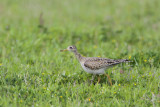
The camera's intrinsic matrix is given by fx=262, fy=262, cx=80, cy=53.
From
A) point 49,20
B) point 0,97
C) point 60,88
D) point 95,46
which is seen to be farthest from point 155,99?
point 49,20

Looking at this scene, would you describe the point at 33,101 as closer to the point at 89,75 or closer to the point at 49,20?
the point at 89,75

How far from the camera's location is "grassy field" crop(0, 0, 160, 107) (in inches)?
236

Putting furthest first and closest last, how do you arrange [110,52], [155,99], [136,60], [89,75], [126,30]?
[126,30]
[110,52]
[136,60]
[89,75]
[155,99]

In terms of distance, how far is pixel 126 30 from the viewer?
11.6 metres

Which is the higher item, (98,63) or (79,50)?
(79,50)

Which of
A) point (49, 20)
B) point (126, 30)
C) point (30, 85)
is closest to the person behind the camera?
point (30, 85)

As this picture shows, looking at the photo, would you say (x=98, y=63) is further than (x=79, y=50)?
No

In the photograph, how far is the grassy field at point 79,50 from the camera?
5996 mm

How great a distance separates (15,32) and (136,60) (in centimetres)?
505

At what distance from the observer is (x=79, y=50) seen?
948 cm

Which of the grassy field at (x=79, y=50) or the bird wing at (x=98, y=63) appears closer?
the grassy field at (x=79, y=50)

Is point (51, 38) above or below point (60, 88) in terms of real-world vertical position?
above

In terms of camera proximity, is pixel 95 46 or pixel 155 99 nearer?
pixel 155 99

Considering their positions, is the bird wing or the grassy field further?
the bird wing
